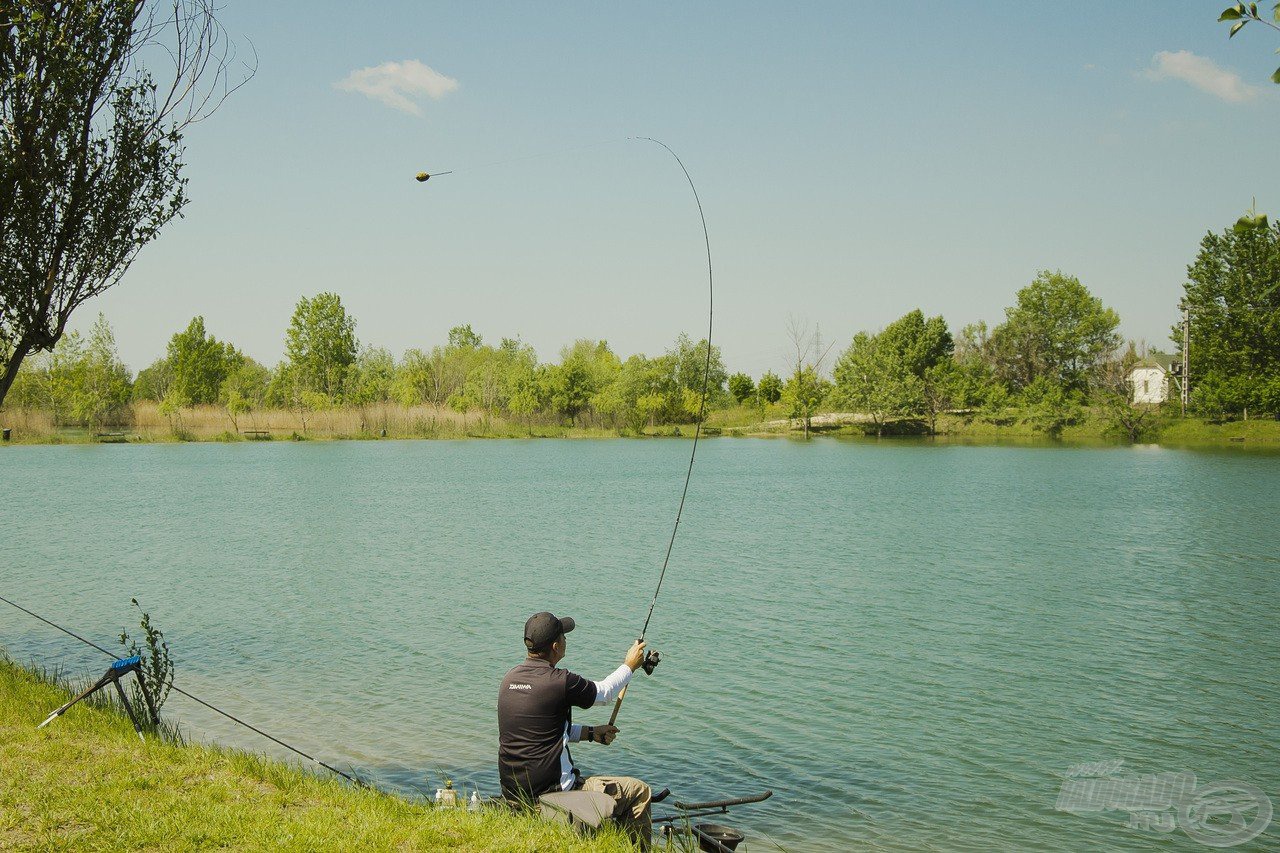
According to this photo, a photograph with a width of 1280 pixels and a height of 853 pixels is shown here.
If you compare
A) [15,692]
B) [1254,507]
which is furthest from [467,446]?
[15,692]

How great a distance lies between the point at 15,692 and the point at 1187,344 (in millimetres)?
84926

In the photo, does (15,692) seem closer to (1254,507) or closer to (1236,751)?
(1236,751)

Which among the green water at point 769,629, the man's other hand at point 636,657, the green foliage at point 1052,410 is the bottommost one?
the green water at point 769,629

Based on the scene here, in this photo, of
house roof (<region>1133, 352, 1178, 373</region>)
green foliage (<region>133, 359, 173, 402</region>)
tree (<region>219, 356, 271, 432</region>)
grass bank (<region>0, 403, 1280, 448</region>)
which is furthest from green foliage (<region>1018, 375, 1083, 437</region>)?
green foliage (<region>133, 359, 173, 402</region>)

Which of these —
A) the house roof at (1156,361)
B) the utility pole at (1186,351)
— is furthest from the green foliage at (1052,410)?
the house roof at (1156,361)

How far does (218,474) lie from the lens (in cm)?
4662

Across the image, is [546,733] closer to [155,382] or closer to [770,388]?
[770,388]

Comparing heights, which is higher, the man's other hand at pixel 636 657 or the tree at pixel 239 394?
the tree at pixel 239 394

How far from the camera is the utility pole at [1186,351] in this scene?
247 feet

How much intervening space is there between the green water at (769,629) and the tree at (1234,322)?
38043mm

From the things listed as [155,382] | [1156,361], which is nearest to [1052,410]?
[1156,361]

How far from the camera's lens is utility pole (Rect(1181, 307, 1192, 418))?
75.4 meters

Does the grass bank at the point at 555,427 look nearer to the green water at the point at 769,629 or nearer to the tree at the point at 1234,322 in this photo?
the tree at the point at 1234,322

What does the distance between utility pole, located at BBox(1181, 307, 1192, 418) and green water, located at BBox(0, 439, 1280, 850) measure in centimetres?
4214
